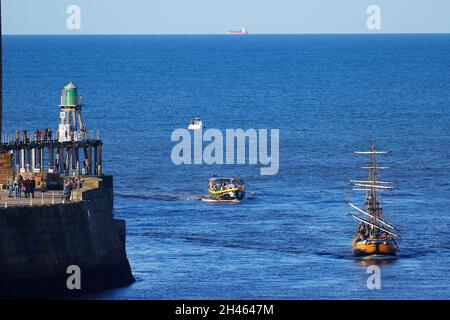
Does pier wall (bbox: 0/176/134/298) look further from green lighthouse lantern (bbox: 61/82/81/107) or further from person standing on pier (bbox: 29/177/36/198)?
green lighthouse lantern (bbox: 61/82/81/107)

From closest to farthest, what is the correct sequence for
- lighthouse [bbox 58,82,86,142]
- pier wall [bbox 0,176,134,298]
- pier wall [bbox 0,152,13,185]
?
pier wall [bbox 0,176,134,298]
pier wall [bbox 0,152,13,185]
lighthouse [bbox 58,82,86,142]

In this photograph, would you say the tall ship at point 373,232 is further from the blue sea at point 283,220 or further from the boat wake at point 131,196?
the boat wake at point 131,196

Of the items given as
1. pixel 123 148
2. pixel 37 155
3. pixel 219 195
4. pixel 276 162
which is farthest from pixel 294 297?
pixel 123 148

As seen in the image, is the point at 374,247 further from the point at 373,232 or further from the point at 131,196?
the point at 131,196

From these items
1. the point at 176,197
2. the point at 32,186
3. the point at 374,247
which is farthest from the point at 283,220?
the point at 32,186

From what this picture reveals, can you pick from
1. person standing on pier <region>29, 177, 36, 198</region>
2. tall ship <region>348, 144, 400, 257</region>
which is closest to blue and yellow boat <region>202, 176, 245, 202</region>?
tall ship <region>348, 144, 400, 257</region>
